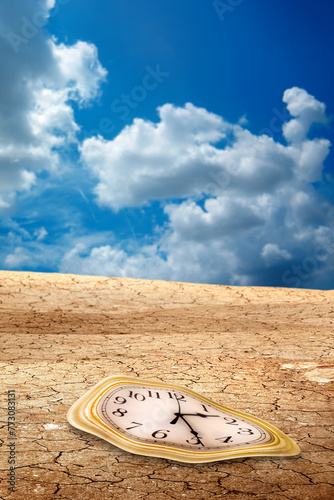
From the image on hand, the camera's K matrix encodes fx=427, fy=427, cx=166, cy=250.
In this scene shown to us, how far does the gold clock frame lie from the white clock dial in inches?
1.1

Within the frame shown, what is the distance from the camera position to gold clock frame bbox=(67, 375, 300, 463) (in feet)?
6.98

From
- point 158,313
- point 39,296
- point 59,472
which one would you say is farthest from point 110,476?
point 39,296

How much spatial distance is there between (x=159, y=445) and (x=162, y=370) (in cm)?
168

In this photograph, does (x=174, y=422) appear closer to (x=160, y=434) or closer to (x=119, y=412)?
(x=160, y=434)

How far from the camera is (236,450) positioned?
2201mm

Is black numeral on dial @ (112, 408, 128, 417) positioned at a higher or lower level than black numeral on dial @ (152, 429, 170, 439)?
higher

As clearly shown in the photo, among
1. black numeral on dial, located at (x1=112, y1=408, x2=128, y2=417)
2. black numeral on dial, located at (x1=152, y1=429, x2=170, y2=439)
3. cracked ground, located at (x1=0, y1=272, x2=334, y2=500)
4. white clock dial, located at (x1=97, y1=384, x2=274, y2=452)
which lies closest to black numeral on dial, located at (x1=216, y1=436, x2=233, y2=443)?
white clock dial, located at (x1=97, y1=384, x2=274, y2=452)

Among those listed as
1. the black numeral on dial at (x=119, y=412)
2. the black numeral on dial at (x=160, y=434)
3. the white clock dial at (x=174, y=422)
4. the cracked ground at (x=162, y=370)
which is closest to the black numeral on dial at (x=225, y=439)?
the white clock dial at (x=174, y=422)

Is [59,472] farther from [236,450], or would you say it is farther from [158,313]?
[158,313]

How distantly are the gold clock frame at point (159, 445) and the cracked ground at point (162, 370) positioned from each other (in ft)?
0.17

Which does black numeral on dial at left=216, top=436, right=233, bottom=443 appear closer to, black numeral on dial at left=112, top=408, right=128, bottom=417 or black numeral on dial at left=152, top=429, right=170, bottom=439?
black numeral on dial at left=152, top=429, right=170, bottom=439

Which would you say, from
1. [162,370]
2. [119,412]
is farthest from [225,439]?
[162,370]

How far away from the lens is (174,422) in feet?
7.82

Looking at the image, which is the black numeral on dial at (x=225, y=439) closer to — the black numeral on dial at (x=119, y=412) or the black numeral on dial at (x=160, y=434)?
the black numeral on dial at (x=160, y=434)
